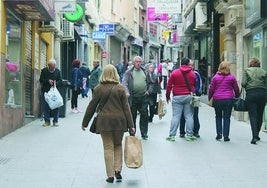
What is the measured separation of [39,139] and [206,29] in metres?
14.7

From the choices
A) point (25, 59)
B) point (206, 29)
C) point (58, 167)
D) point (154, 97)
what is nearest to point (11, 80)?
point (25, 59)

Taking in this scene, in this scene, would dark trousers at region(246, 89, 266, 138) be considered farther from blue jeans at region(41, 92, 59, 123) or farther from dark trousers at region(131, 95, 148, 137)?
blue jeans at region(41, 92, 59, 123)

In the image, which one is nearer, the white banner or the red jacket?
the red jacket

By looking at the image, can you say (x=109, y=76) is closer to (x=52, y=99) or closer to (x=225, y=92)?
(x=225, y=92)

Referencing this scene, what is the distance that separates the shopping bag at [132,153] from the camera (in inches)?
308

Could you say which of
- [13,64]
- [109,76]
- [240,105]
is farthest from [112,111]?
[13,64]

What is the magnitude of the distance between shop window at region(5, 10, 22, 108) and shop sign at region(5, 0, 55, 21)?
0.21 metres

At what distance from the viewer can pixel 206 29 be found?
25.5 m

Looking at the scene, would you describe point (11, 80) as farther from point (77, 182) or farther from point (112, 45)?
point (112, 45)

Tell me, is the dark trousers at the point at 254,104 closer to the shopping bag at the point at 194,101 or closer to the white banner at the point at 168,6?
the shopping bag at the point at 194,101

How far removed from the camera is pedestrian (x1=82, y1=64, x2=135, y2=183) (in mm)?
7805

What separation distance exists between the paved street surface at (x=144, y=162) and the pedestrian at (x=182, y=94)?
383 millimetres

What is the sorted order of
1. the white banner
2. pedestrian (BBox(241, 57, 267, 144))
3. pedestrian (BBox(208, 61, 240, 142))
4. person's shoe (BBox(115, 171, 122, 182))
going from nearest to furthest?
person's shoe (BBox(115, 171, 122, 182)) < pedestrian (BBox(241, 57, 267, 144)) < pedestrian (BBox(208, 61, 240, 142)) < the white banner

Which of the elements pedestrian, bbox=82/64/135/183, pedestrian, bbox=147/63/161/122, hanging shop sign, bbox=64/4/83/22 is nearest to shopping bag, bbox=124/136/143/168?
pedestrian, bbox=82/64/135/183
